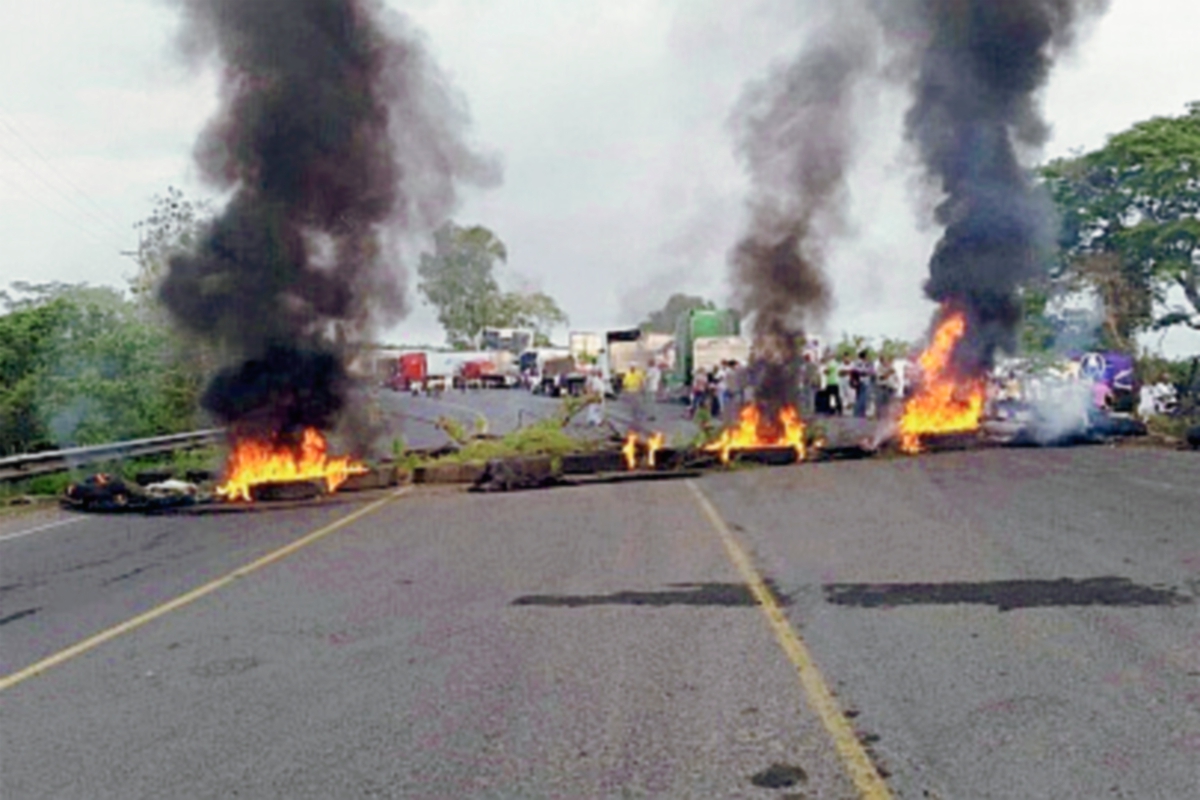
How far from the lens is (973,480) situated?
46.0ft

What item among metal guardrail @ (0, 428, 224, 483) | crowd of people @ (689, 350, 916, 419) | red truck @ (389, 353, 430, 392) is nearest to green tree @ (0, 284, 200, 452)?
metal guardrail @ (0, 428, 224, 483)

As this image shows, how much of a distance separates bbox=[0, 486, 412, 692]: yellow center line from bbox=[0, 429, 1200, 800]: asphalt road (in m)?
0.07

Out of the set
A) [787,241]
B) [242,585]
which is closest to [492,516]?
[242,585]

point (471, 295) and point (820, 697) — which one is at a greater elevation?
point (471, 295)

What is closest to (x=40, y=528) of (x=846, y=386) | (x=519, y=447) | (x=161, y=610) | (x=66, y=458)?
(x=66, y=458)

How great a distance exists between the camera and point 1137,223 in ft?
118

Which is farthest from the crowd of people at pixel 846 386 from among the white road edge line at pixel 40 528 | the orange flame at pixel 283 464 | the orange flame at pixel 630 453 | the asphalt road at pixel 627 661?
the asphalt road at pixel 627 661

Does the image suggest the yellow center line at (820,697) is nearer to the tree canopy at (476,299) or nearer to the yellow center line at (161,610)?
the yellow center line at (161,610)

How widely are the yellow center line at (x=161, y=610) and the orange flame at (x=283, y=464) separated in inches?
136

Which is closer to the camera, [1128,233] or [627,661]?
[627,661]

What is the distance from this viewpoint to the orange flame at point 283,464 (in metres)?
15.5

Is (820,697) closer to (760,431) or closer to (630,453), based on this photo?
(630,453)

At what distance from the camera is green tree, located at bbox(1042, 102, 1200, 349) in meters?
34.7

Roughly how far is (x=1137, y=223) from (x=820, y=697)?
35234 millimetres
